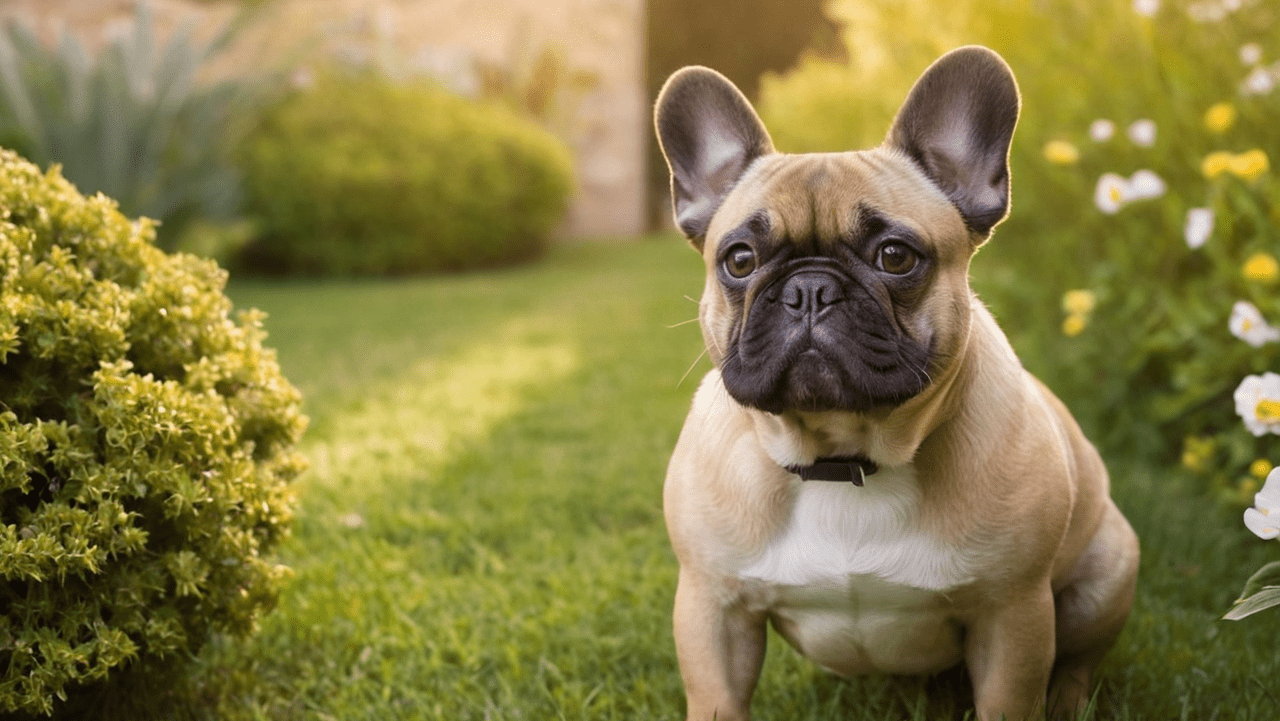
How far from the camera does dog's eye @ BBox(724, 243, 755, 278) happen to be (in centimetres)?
205

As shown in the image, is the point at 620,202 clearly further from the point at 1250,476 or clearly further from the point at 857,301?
the point at 857,301

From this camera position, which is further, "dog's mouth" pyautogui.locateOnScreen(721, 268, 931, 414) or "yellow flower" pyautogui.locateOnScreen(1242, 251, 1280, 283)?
"yellow flower" pyautogui.locateOnScreen(1242, 251, 1280, 283)

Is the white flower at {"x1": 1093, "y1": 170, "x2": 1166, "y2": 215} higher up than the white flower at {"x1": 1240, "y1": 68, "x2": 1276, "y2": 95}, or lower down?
lower down

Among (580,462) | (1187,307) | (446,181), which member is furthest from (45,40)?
(1187,307)

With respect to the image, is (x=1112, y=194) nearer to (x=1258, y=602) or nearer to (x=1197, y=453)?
(x=1197, y=453)

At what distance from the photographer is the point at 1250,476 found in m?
3.43

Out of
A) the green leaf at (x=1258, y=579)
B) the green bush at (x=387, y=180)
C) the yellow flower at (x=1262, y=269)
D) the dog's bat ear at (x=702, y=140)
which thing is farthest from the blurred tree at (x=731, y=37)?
the green leaf at (x=1258, y=579)

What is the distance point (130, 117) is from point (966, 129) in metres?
8.33

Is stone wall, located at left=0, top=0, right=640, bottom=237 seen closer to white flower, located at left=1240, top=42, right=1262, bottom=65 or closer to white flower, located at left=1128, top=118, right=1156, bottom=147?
white flower, located at left=1128, top=118, right=1156, bottom=147

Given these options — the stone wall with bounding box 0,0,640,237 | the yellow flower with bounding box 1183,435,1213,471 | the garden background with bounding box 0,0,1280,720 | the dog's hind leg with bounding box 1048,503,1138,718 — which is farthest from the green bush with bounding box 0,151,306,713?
the stone wall with bounding box 0,0,640,237

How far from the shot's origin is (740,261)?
2.07 m

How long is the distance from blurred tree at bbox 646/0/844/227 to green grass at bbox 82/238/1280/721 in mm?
12965

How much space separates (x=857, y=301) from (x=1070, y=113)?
3126 mm

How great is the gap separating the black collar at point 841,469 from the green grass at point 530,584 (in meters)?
0.55
